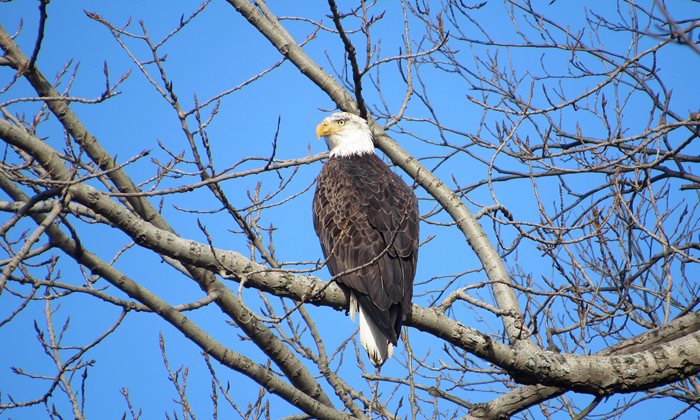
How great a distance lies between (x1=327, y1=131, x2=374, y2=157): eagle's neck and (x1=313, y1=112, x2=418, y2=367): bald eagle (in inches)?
1.7

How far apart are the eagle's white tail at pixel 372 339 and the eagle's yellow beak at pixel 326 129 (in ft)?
7.47

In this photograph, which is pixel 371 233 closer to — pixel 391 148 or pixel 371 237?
pixel 371 237

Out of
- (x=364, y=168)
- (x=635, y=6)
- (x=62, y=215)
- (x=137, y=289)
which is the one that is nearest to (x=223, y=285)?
(x=137, y=289)

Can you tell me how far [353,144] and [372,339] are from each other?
7.22ft

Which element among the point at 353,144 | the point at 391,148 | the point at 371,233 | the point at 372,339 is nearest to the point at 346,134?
the point at 353,144

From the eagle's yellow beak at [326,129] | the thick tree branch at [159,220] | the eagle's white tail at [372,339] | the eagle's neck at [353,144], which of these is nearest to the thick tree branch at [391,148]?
the eagle's neck at [353,144]

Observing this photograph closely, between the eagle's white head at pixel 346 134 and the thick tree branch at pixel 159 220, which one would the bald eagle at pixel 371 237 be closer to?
the eagle's white head at pixel 346 134

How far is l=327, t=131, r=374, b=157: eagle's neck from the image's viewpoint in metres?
6.26

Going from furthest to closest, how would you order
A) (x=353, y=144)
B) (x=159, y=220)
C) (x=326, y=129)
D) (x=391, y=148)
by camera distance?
(x=326, y=129), (x=353, y=144), (x=391, y=148), (x=159, y=220)

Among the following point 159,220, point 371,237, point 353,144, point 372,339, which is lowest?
point 372,339

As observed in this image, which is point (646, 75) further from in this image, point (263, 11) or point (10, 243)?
point (10, 243)

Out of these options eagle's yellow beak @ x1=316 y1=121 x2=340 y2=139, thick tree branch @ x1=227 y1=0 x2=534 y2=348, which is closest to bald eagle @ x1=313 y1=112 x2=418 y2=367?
thick tree branch @ x1=227 y1=0 x2=534 y2=348

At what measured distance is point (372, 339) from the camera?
4602 millimetres

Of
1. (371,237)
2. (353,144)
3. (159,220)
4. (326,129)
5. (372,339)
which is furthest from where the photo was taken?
(326,129)
